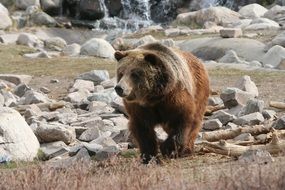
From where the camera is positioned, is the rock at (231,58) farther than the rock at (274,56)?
Yes

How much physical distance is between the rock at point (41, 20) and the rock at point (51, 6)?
254cm

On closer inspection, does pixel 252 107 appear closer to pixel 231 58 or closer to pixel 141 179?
pixel 141 179

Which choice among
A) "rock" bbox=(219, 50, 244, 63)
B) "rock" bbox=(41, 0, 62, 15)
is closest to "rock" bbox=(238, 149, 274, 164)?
"rock" bbox=(219, 50, 244, 63)

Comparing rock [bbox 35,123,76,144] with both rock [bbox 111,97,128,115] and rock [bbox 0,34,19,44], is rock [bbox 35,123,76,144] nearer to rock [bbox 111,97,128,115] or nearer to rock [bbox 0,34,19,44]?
rock [bbox 111,97,128,115]

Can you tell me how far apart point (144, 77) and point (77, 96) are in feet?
28.7

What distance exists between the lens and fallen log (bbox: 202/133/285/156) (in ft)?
26.4

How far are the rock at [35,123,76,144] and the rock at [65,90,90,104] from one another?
442cm

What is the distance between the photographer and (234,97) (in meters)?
13.7

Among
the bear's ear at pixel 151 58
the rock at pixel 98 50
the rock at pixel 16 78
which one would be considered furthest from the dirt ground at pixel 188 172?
the rock at pixel 98 50

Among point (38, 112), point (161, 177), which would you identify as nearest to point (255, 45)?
point (38, 112)

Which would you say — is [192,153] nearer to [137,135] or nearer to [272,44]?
[137,135]

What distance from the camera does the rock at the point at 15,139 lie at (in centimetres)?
1044

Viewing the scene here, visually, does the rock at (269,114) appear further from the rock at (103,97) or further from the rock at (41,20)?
the rock at (41,20)

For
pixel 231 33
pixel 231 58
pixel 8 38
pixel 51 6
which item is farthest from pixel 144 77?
pixel 51 6
